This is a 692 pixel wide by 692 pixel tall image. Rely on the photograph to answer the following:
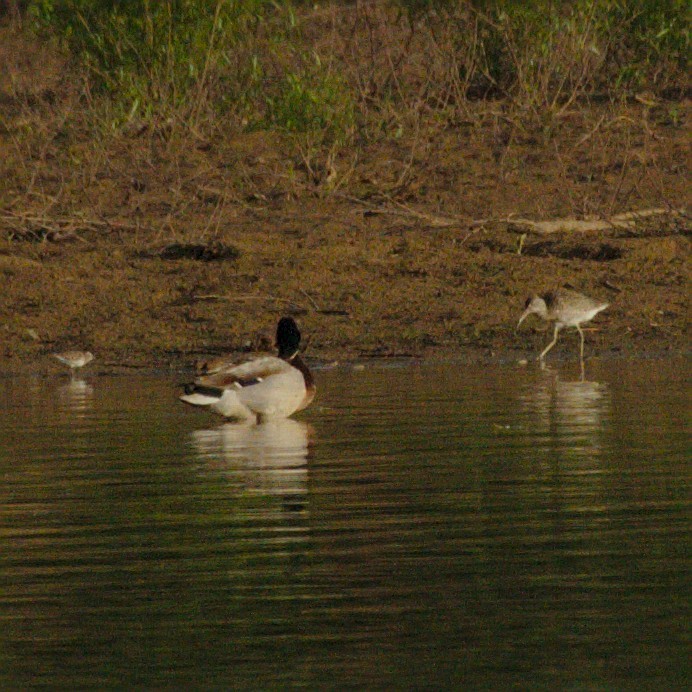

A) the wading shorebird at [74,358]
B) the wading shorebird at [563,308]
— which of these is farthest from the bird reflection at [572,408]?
the wading shorebird at [74,358]

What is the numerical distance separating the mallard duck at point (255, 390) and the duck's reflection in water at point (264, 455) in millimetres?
112

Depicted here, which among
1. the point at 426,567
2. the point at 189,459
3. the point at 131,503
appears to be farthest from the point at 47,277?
the point at 426,567

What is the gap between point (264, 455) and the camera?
12.0m

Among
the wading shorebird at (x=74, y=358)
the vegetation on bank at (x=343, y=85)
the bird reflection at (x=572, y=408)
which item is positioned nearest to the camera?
the bird reflection at (x=572, y=408)

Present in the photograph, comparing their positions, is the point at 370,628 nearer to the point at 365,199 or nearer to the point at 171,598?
the point at 171,598

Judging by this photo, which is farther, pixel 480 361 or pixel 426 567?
pixel 480 361

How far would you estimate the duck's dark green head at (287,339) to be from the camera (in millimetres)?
15531

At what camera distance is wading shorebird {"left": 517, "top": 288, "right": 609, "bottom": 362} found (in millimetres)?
18375

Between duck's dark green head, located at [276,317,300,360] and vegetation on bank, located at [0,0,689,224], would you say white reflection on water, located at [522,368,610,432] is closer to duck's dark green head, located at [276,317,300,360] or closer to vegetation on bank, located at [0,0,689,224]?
duck's dark green head, located at [276,317,300,360]

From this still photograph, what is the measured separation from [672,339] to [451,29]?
7021 millimetres

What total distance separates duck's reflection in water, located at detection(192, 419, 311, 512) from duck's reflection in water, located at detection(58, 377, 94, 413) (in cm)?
136

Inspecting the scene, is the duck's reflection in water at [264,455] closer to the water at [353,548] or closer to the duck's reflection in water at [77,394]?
the water at [353,548]

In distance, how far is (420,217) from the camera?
21.3 metres

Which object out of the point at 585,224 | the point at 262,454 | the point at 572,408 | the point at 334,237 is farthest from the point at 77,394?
the point at 585,224
